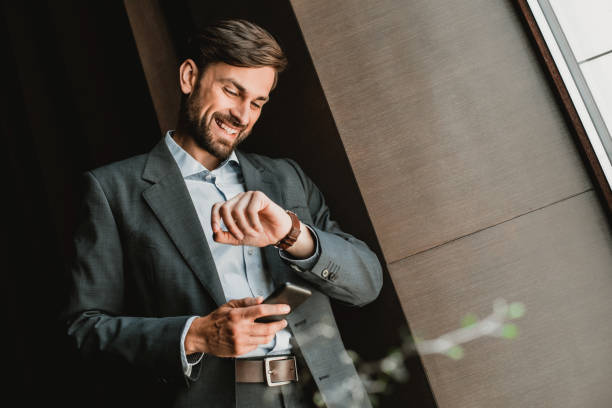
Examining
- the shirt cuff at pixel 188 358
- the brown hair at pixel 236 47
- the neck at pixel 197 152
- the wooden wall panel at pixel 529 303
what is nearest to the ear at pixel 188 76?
the brown hair at pixel 236 47

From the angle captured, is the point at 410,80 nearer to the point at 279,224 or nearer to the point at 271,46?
the point at 271,46

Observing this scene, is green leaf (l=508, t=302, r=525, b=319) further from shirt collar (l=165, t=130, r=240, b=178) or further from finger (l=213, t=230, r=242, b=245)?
shirt collar (l=165, t=130, r=240, b=178)

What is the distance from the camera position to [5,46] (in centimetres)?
→ 203

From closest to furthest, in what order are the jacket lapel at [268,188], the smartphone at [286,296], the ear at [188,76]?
the smartphone at [286,296] → the jacket lapel at [268,188] → the ear at [188,76]

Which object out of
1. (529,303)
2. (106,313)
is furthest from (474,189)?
(106,313)

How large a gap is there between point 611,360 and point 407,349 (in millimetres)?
588

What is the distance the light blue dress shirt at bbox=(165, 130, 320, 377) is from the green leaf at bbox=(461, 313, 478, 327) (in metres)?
0.52

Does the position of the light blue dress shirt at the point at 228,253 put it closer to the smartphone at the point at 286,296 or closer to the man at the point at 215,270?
the man at the point at 215,270

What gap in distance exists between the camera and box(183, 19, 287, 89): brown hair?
1384mm

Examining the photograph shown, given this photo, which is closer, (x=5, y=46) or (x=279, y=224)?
(x=279, y=224)

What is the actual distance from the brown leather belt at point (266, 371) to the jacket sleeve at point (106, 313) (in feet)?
0.52

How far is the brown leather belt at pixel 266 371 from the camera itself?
106 centimetres

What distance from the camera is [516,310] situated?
1.26 metres

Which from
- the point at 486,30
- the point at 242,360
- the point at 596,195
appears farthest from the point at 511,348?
the point at 486,30
